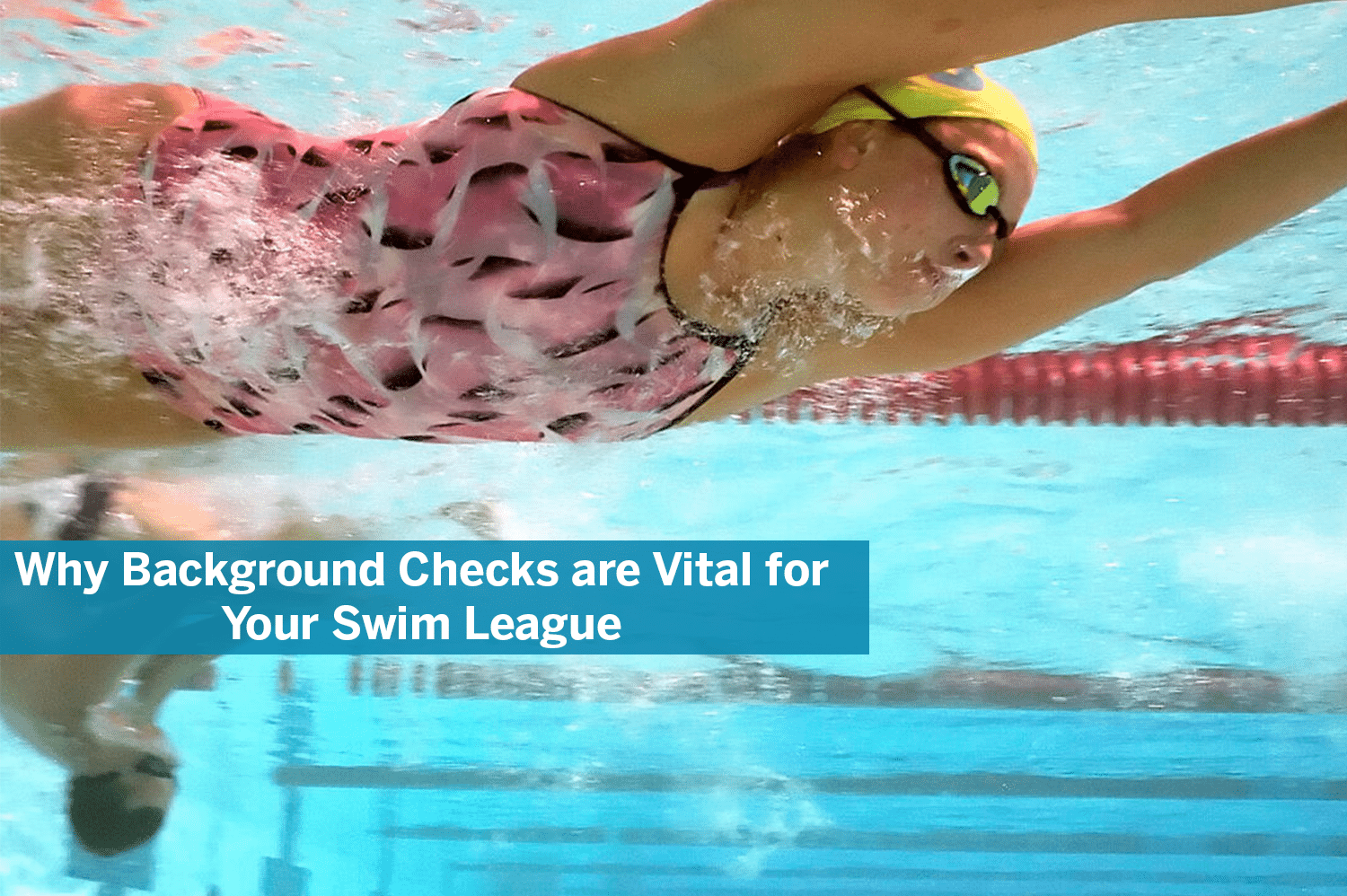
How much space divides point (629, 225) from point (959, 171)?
1.79 feet

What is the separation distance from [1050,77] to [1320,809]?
469 inches

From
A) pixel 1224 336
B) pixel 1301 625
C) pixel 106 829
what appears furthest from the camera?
pixel 1301 625

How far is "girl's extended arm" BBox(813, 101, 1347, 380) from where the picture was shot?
1889mm

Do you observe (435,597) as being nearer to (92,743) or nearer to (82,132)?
(92,743)

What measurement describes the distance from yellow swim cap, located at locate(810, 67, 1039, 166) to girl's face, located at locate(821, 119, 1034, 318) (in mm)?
17

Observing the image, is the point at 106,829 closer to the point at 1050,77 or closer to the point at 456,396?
the point at 456,396

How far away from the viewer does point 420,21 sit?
312cm

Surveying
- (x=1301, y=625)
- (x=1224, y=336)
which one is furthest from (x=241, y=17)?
(x=1301, y=625)

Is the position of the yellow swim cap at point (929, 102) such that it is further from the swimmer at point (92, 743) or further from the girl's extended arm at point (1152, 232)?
the swimmer at point (92, 743)

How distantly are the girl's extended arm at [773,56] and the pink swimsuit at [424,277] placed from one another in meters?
0.06

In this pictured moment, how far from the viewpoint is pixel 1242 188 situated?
1.89 metres

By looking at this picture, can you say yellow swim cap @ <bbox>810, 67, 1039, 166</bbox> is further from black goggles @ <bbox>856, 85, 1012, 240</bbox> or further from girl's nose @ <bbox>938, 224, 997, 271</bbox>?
girl's nose @ <bbox>938, 224, 997, 271</bbox>

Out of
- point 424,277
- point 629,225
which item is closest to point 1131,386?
point 629,225

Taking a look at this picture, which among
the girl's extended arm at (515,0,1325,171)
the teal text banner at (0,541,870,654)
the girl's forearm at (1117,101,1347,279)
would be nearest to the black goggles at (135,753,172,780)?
the teal text banner at (0,541,870,654)
